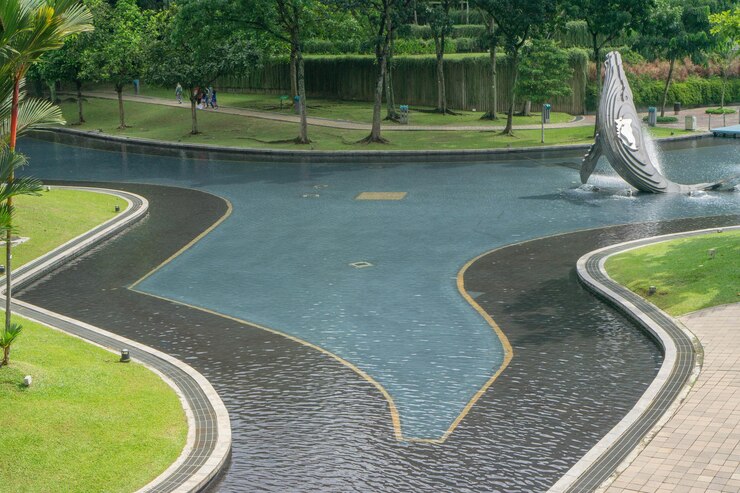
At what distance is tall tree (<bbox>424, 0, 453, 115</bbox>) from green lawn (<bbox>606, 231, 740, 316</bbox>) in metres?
26.9

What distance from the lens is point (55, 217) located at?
2862 centimetres

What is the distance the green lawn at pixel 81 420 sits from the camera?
11875 millimetres

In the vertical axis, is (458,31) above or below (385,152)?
above

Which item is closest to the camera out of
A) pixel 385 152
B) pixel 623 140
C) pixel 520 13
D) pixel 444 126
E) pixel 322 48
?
pixel 623 140

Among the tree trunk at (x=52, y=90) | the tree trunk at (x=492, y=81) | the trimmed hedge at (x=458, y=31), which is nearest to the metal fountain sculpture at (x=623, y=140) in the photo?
the tree trunk at (x=492, y=81)

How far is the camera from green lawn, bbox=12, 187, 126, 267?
25734 mm

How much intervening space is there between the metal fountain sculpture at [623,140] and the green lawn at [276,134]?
12187 mm

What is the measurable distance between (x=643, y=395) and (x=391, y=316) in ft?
20.8

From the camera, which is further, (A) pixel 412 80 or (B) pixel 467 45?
(B) pixel 467 45

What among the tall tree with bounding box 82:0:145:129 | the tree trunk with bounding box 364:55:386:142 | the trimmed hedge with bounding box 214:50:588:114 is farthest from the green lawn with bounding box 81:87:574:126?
the tree trunk with bounding box 364:55:386:142

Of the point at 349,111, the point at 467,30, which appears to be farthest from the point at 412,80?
the point at 467,30

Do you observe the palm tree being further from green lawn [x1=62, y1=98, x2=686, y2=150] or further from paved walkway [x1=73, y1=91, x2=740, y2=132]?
paved walkway [x1=73, y1=91, x2=740, y2=132]

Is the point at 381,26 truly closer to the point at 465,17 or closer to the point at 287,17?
the point at 287,17

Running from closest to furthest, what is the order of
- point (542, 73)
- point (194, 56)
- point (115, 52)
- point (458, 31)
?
point (542, 73) < point (194, 56) < point (115, 52) < point (458, 31)
